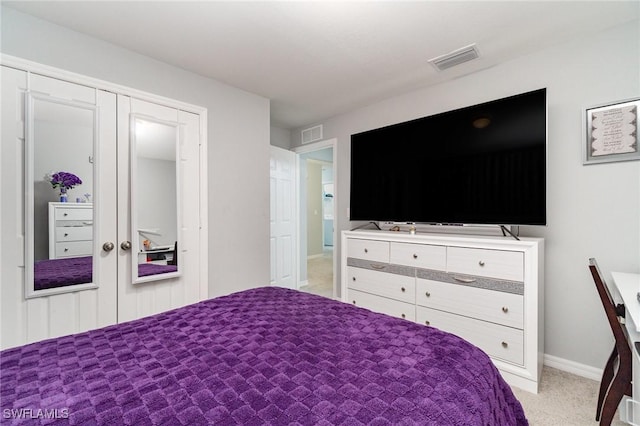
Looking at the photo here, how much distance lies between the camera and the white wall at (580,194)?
2.04m

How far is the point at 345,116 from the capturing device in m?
3.90

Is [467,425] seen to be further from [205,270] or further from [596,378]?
[205,270]

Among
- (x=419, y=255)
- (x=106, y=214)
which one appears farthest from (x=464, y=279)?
(x=106, y=214)

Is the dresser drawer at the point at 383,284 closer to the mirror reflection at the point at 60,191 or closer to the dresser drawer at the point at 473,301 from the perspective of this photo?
the dresser drawer at the point at 473,301

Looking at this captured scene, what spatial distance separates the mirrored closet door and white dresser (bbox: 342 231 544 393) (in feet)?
6.12

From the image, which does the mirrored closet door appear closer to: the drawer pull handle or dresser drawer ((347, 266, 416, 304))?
dresser drawer ((347, 266, 416, 304))

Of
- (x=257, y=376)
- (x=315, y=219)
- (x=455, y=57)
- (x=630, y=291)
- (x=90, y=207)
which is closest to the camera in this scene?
(x=257, y=376)

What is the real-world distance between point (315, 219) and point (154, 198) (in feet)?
17.4

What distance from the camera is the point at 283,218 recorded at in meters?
4.36

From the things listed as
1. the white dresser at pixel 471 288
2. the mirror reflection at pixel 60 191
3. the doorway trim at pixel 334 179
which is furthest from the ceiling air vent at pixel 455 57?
the mirror reflection at pixel 60 191

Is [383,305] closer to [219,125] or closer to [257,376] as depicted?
[257,376]

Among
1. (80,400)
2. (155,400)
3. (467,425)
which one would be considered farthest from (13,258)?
(467,425)

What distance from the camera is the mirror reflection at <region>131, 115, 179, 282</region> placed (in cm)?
241

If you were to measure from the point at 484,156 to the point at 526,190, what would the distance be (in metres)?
0.43
